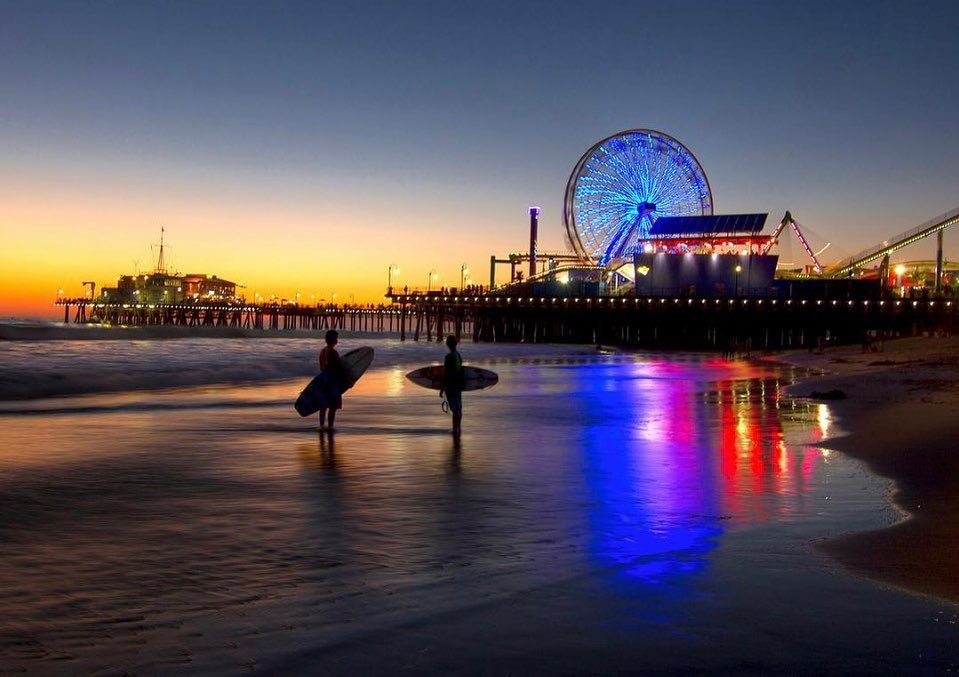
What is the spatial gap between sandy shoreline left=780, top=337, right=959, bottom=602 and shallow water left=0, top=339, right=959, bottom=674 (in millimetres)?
325

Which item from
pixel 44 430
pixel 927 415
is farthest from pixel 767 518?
pixel 44 430

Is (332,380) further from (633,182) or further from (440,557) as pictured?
(633,182)

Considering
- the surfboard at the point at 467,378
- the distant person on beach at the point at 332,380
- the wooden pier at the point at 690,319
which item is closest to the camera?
the distant person on beach at the point at 332,380

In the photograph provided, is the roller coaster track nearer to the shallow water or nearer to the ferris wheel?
the ferris wheel

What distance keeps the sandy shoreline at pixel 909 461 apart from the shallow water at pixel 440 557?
325 mm

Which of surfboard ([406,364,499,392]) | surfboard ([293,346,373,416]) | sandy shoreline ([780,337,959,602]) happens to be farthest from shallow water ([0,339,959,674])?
surfboard ([406,364,499,392])

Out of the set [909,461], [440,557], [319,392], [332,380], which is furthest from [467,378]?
[440,557]

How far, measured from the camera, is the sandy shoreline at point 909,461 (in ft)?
20.6

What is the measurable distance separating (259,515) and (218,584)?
2.26 m

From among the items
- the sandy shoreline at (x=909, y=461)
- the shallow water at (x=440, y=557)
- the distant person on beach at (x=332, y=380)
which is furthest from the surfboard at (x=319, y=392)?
the sandy shoreline at (x=909, y=461)

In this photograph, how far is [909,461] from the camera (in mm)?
11375

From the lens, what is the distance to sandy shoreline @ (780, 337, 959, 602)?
629 cm

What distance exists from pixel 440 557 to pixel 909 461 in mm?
7351

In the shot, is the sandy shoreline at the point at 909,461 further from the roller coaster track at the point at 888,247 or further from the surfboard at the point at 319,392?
the roller coaster track at the point at 888,247
